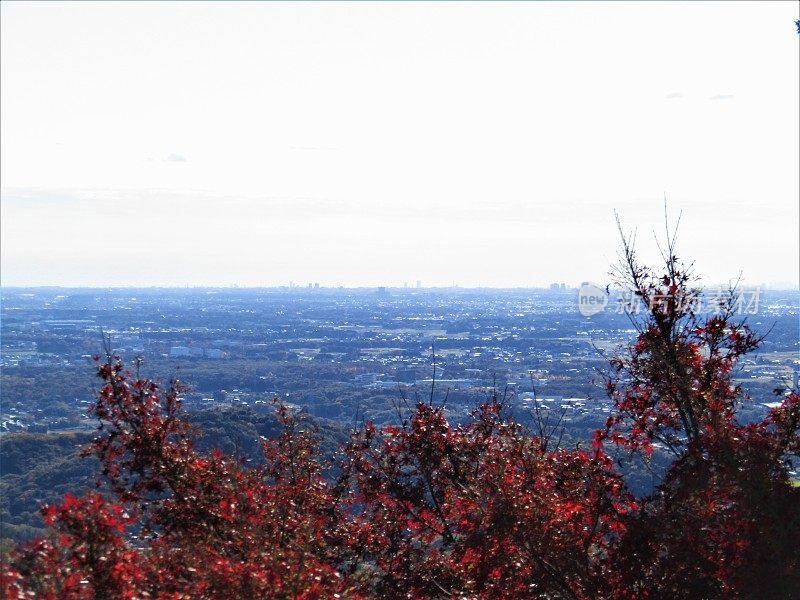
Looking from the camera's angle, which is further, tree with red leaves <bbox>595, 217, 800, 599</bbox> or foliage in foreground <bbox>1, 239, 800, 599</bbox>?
tree with red leaves <bbox>595, 217, 800, 599</bbox>

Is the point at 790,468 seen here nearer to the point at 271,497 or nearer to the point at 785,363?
the point at 271,497

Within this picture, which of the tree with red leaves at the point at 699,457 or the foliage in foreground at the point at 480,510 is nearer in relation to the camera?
the foliage in foreground at the point at 480,510

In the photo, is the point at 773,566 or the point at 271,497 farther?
the point at 271,497

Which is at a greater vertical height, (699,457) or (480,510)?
(699,457)

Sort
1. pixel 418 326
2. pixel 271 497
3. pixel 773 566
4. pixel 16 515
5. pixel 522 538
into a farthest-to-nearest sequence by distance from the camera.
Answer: pixel 418 326 < pixel 16 515 < pixel 271 497 < pixel 522 538 < pixel 773 566

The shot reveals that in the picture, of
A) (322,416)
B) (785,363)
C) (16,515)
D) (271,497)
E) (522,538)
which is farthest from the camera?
(322,416)

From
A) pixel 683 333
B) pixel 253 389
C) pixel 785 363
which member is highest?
pixel 683 333

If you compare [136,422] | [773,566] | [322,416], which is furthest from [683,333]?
[322,416]

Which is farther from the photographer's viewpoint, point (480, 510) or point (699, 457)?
point (480, 510)
